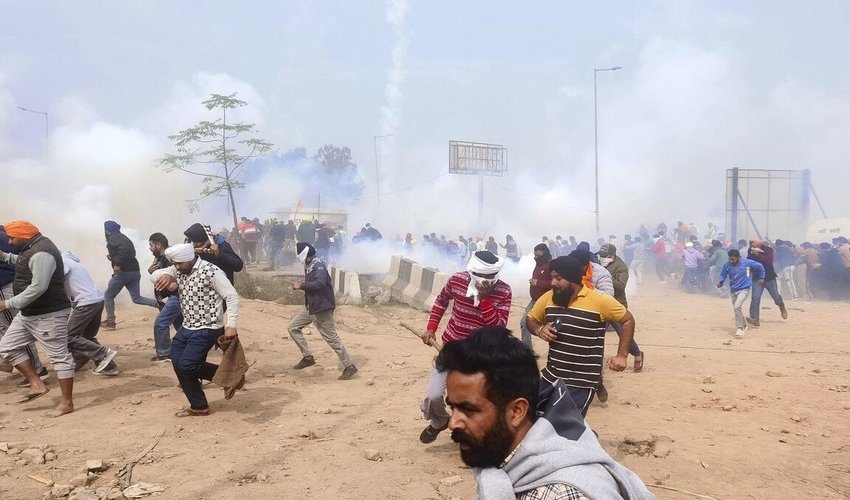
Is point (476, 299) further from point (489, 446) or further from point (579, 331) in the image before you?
point (489, 446)

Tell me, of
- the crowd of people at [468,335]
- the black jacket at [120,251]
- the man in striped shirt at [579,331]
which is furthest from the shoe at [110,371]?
the man in striped shirt at [579,331]

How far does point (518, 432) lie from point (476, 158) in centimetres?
4472

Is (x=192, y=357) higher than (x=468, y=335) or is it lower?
lower

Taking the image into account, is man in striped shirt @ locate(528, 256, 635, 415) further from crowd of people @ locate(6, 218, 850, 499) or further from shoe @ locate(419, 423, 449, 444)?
shoe @ locate(419, 423, 449, 444)

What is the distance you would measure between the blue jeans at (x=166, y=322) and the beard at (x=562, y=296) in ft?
14.9

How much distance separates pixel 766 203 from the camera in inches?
943

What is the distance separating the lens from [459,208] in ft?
164

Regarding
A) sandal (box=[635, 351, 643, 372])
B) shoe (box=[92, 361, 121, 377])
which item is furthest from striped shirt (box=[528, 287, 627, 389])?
shoe (box=[92, 361, 121, 377])

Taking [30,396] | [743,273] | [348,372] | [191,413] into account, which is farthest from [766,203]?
[30,396]

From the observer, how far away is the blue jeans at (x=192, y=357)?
591 cm

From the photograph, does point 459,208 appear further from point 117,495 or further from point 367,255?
point 117,495

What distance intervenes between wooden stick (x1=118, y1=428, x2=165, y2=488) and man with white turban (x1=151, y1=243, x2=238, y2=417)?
1.66 feet

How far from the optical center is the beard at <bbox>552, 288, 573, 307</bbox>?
187 inches

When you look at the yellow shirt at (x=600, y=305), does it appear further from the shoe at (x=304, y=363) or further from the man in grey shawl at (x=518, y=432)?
the shoe at (x=304, y=363)
